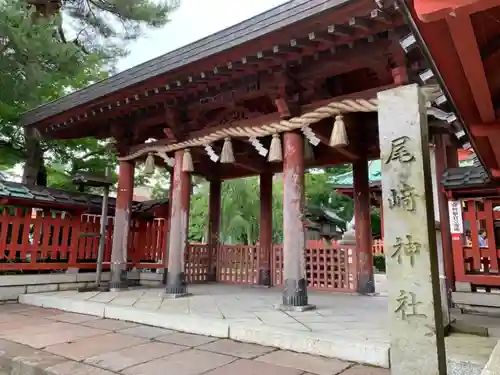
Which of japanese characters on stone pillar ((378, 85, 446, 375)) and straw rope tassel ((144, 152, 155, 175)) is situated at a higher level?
straw rope tassel ((144, 152, 155, 175))

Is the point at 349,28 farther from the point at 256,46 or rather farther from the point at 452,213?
the point at 452,213

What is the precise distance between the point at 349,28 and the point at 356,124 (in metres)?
3.10

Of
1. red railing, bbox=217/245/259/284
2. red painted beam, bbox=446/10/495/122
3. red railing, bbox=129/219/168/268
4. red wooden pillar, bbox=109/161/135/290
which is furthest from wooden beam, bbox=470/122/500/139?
red railing, bbox=129/219/168/268

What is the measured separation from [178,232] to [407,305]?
4.57 metres

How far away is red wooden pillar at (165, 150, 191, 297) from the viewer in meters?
6.22

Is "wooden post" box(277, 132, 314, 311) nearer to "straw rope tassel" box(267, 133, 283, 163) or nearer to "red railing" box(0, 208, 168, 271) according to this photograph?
"straw rope tassel" box(267, 133, 283, 163)

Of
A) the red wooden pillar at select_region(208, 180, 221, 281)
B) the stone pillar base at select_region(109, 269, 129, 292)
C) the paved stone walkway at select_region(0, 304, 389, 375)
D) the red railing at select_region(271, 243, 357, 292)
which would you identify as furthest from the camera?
the red wooden pillar at select_region(208, 180, 221, 281)

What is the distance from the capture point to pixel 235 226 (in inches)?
724

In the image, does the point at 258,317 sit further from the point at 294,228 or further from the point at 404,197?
the point at 404,197

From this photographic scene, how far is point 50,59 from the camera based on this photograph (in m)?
7.33

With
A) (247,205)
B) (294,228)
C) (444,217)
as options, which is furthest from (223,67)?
(247,205)

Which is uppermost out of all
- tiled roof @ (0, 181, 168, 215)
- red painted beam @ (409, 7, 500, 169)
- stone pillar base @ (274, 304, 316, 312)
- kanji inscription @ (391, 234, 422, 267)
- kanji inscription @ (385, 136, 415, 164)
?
red painted beam @ (409, 7, 500, 169)

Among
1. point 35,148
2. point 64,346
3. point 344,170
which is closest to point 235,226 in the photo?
point 344,170

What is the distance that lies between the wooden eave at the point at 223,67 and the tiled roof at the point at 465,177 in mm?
2041
